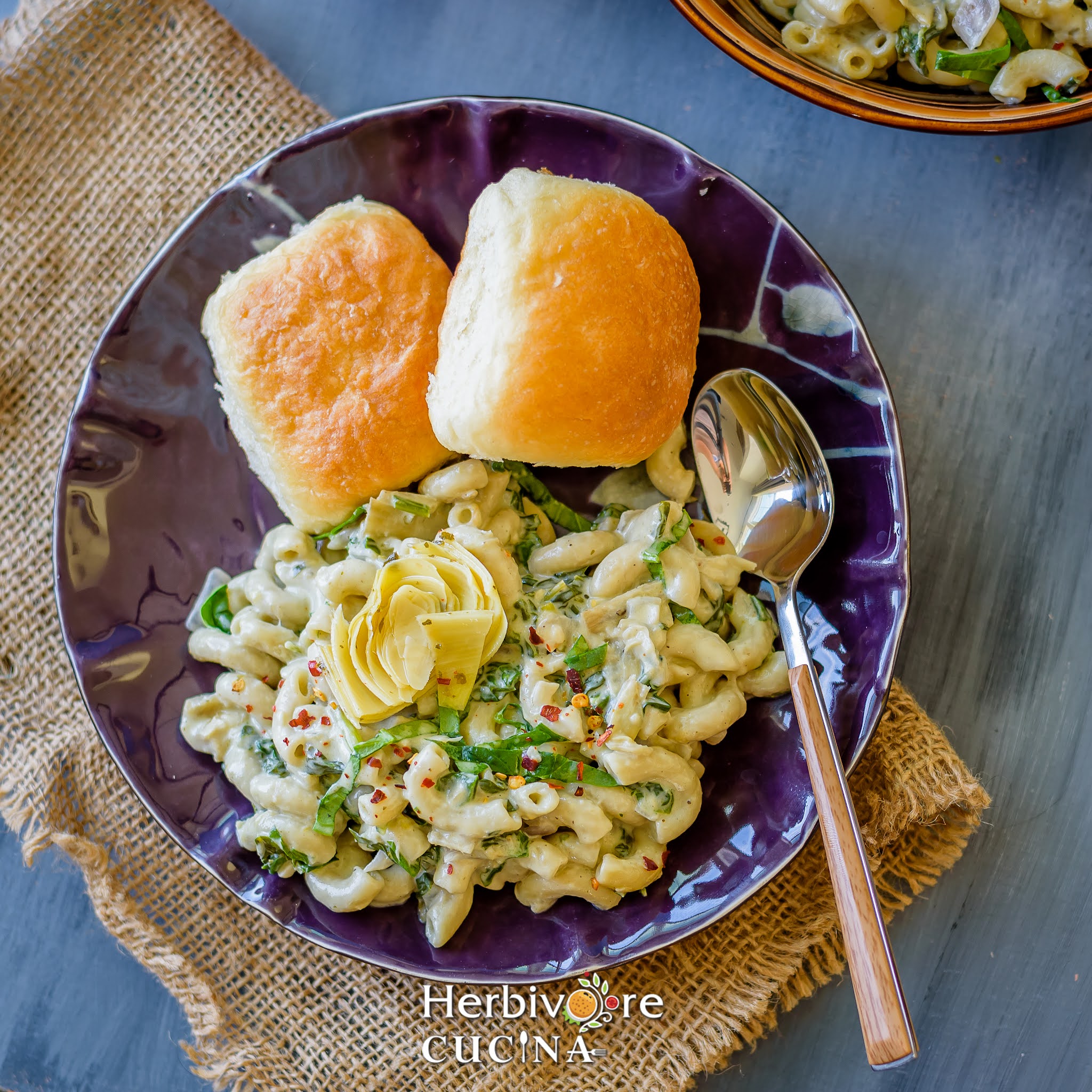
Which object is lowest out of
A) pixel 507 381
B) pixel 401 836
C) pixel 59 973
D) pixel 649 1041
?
pixel 59 973

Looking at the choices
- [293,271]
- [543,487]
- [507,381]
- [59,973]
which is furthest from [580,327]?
[59,973]

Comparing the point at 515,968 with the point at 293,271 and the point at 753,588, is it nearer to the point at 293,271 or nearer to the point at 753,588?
the point at 753,588

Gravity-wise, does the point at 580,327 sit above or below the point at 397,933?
above

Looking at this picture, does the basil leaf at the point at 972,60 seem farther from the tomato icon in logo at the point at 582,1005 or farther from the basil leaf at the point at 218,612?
the tomato icon in logo at the point at 582,1005

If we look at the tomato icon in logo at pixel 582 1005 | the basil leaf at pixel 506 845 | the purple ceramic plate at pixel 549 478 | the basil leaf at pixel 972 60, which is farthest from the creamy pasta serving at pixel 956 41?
the tomato icon in logo at pixel 582 1005

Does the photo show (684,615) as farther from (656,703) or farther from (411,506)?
(411,506)

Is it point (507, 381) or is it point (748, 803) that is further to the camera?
point (748, 803)

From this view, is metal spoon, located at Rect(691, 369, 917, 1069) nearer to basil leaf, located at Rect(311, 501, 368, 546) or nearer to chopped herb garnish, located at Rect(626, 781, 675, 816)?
chopped herb garnish, located at Rect(626, 781, 675, 816)

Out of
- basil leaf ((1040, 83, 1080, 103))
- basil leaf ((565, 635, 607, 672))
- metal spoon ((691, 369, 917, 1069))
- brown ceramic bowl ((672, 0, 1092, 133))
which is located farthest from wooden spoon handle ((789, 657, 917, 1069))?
basil leaf ((1040, 83, 1080, 103))
